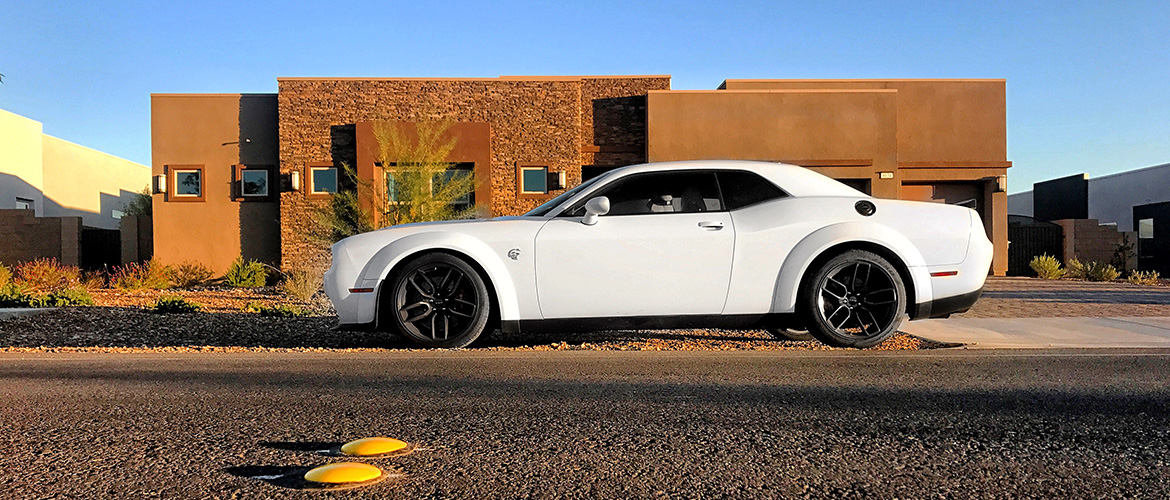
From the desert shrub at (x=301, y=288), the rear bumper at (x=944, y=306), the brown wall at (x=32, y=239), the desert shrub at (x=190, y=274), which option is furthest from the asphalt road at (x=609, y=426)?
the brown wall at (x=32, y=239)

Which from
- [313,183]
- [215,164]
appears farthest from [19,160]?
[313,183]

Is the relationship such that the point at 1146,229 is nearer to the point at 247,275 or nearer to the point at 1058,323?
the point at 1058,323

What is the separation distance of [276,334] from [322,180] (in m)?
12.6

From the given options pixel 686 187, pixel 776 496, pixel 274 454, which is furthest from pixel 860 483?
pixel 686 187

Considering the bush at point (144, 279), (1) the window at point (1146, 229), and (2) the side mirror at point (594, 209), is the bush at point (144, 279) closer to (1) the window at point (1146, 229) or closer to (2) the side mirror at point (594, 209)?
(2) the side mirror at point (594, 209)

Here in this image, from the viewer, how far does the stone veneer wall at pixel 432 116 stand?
1964cm

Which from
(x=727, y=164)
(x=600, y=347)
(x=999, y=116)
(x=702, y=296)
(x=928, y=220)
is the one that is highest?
(x=999, y=116)

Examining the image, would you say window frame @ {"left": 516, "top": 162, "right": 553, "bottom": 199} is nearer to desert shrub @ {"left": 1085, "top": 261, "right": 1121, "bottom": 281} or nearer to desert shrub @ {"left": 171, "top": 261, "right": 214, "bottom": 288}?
desert shrub @ {"left": 171, "top": 261, "right": 214, "bottom": 288}

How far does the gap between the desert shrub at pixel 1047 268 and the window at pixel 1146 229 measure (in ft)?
52.5

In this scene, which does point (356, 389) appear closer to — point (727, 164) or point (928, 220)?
point (727, 164)

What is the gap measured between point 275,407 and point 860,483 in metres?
2.71

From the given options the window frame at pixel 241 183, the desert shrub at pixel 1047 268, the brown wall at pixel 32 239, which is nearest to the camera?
the window frame at pixel 241 183

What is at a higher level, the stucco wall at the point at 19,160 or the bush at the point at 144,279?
the stucco wall at the point at 19,160

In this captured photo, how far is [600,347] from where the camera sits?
673 centimetres
